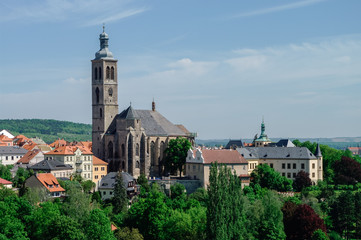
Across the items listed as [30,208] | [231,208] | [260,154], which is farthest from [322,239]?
[260,154]

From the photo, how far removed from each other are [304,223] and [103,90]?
45.9 meters

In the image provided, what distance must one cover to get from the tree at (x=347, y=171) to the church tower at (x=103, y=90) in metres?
39.1

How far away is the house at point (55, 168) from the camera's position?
93825mm

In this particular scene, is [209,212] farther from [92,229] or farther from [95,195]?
[95,195]

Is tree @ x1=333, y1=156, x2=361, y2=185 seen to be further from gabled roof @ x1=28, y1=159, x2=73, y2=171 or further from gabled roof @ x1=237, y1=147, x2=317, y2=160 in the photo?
gabled roof @ x1=28, y1=159, x2=73, y2=171

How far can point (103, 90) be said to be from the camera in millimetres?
108250

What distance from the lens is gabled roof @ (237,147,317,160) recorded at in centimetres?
10762

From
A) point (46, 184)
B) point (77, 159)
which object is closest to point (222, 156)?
point (77, 159)

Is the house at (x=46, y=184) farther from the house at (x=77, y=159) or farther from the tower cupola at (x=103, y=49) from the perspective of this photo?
the tower cupola at (x=103, y=49)

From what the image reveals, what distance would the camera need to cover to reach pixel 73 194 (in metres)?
75.5

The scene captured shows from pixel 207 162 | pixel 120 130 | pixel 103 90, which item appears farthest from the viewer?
pixel 103 90

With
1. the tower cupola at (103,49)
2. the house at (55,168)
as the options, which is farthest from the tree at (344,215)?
the tower cupola at (103,49)

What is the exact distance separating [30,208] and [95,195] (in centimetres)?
2161

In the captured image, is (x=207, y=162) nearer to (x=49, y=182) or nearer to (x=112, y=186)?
(x=112, y=186)
